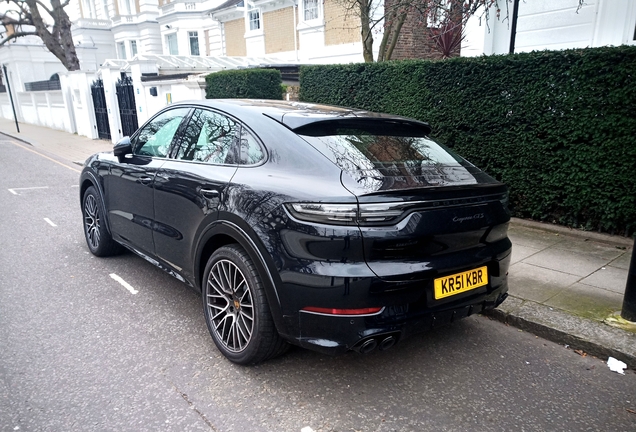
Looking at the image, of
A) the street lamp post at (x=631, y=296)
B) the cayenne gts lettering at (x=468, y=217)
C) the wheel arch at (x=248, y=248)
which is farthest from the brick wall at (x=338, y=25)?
the cayenne gts lettering at (x=468, y=217)

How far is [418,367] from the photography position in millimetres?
3143

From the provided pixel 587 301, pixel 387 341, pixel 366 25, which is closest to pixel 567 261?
pixel 587 301

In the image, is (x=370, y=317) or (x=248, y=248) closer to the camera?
(x=370, y=317)

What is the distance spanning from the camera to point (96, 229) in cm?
523

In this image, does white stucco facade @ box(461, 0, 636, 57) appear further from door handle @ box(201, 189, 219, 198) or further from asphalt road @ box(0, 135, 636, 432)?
door handle @ box(201, 189, 219, 198)

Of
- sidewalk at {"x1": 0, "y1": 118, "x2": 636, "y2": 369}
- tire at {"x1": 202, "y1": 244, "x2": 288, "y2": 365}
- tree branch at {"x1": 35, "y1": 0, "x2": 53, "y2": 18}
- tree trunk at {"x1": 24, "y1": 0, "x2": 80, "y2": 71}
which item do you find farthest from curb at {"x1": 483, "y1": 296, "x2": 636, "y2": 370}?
tree branch at {"x1": 35, "y1": 0, "x2": 53, "y2": 18}

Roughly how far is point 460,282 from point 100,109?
19112 millimetres

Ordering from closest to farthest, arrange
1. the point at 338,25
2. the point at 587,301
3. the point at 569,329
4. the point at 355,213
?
the point at 355,213
the point at 569,329
the point at 587,301
the point at 338,25

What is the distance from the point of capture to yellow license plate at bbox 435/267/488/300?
2707mm

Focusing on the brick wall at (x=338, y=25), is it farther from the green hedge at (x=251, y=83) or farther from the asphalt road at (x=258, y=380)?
the asphalt road at (x=258, y=380)

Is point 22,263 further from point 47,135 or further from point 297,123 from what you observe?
point 47,135

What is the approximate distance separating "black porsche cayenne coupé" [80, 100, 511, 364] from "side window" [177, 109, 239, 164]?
0.5 inches

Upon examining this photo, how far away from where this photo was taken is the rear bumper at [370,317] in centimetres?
249

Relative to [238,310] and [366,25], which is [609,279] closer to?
[238,310]
